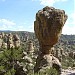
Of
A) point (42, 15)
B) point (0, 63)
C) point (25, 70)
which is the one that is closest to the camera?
point (25, 70)

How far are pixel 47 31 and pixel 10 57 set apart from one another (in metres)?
5.84

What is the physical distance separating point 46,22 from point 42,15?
0.80 m

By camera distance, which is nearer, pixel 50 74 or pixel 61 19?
pixel 50 74

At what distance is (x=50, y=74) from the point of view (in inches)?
763

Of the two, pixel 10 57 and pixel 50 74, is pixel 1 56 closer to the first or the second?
pixel 10 57

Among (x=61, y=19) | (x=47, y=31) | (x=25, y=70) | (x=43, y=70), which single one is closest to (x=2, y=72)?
(x=25, y=70)

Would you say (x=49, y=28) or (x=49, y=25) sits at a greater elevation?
(x=49, y=25)

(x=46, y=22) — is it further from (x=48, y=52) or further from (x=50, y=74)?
(x=50, y=74)

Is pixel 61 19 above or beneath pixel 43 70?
above

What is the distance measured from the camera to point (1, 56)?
26.6 meters

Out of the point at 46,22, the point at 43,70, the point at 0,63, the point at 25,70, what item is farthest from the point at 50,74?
the point at 0,63

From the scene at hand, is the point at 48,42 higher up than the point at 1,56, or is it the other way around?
the point at 48,42

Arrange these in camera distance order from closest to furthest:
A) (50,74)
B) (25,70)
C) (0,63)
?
(50,74), (25,70), (0,63)

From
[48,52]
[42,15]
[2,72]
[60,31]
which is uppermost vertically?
[42,15]
